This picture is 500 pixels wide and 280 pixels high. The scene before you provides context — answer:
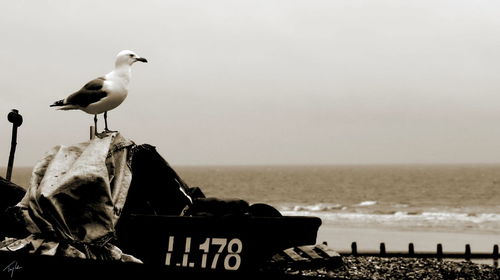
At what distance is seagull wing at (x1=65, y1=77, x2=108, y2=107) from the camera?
285 inches

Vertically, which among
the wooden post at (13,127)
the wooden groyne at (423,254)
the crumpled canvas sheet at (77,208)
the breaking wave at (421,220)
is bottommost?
the breaking wave at (421,220)

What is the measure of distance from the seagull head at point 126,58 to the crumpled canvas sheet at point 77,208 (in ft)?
4.65

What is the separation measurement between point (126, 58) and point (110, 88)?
41cm

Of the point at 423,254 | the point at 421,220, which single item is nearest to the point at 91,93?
the point at 423,254

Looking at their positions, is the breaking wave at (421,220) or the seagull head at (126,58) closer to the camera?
the seagull head at (126,58)

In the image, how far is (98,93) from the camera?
23.8 feet

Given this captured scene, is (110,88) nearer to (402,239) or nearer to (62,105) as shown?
(62,105)

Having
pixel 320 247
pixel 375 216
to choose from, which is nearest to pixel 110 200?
pixel 320 247

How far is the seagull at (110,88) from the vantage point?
7.21 metres

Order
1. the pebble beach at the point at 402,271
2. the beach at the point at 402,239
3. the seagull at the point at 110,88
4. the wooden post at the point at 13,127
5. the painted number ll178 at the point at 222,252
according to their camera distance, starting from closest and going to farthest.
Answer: the painted number ll178 at the point at 222,252 < the seagull at the point at 110,88 < the wooden post at the point at 13,127 < the pebble beach at the point at 402,271 < the beach at the point at 402,239

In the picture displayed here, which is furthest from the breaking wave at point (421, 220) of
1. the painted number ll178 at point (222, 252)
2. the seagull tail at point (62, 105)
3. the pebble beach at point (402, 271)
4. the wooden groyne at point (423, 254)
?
the painted number ll178 at point (222, 252)

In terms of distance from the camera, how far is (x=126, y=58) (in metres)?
7.29

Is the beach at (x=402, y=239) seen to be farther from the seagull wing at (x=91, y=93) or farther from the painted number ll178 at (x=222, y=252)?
the painted number ll178 at (x=222, y=252)

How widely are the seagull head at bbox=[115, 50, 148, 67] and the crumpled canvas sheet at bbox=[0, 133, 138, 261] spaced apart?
1.42 m
